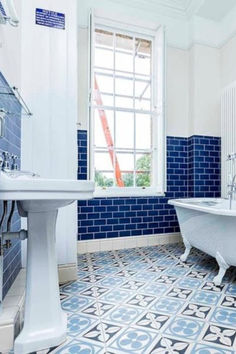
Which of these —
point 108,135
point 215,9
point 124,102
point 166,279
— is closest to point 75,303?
point 166,279

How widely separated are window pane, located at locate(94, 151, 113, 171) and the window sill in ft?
0.94

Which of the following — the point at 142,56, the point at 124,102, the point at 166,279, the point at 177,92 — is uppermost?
the point at 142,56

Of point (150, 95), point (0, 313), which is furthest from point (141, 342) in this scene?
point (150, 95)

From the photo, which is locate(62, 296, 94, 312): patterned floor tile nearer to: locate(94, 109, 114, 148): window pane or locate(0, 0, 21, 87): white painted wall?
locate(0, 0, 21, 87): white painted wall

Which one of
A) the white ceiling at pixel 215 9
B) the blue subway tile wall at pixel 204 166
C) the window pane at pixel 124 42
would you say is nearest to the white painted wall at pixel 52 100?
the window pane at pixel 124 42

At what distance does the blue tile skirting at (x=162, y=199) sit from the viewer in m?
2.79

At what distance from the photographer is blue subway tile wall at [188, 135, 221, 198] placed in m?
3.13

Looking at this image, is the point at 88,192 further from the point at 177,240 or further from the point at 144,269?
the point at 177,240

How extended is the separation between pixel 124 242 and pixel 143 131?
59.1 inches

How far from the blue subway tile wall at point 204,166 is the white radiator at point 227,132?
0.10 metres

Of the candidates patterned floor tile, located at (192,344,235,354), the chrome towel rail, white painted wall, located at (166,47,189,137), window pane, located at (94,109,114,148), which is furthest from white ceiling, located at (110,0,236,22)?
patterned floor tile, located at (192,344,235,354)

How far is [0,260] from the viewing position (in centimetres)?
118

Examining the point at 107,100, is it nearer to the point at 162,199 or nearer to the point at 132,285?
the point at 162,199

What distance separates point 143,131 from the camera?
3.21 metres
